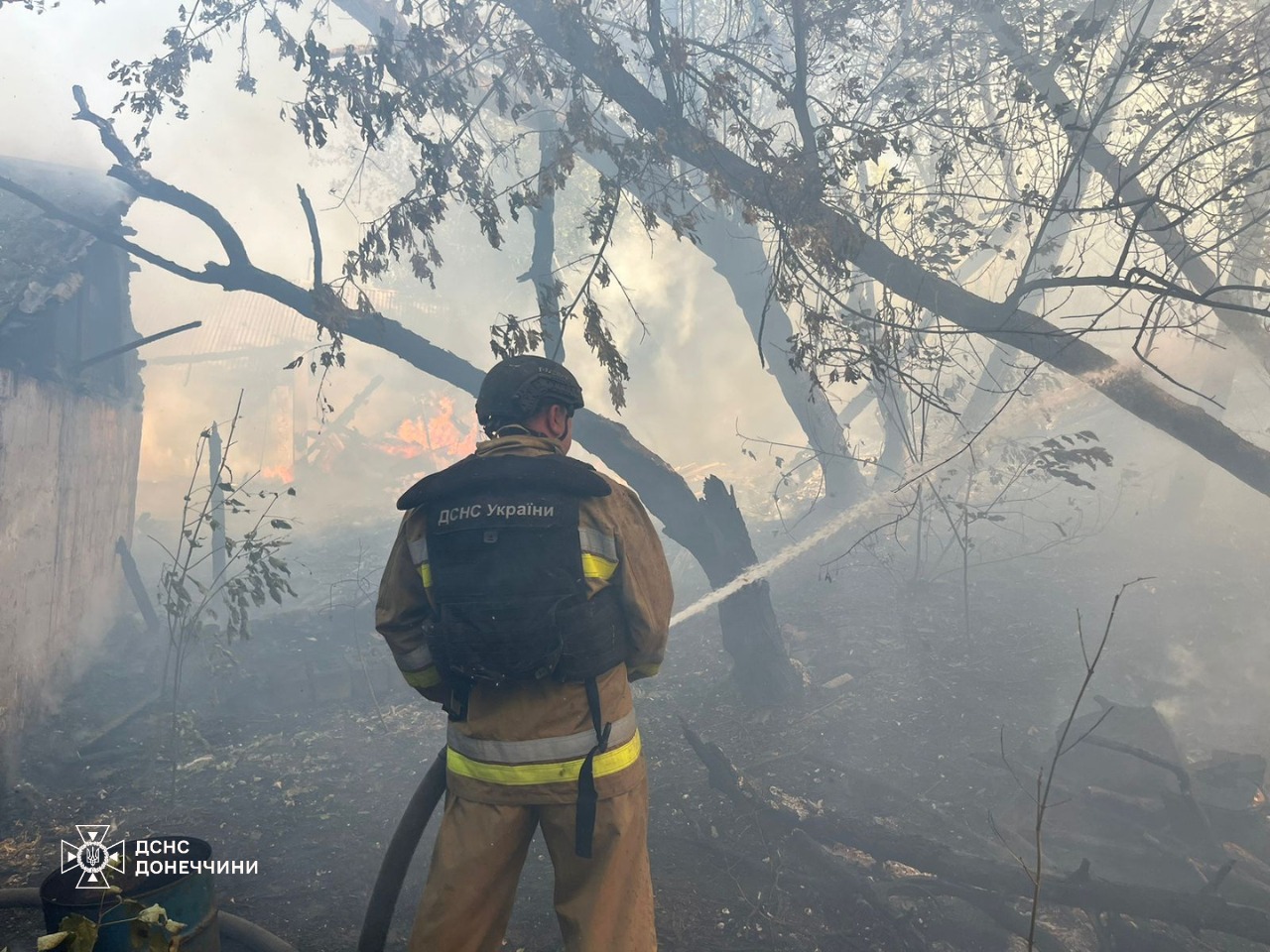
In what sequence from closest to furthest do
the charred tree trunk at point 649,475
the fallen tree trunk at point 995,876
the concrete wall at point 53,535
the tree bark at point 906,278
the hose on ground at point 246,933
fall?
the hose on ground at point 246,933, the fallen tree trunk at point 995,876, the tree bark at point 906,278, the charred tree trunk at point 649,475, the concrete wall at point 53,535

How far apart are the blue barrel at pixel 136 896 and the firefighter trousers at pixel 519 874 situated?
3.66 ft

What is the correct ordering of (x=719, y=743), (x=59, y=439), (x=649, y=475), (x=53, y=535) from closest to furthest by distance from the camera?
(x=719, y=743)
(x=649, y=475)
(x=53, y=535)
(x=59, y=439)

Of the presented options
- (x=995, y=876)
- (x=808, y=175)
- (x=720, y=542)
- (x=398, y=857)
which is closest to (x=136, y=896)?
(x=398, y=857)

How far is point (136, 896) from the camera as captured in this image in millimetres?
2869

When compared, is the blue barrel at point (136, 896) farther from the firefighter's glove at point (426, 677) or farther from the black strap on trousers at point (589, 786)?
the black strap on trousers at point (589, 786)

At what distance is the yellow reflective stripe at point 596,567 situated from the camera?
8.70 ft

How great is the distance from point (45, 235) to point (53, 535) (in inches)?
149

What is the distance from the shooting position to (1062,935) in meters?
4.32

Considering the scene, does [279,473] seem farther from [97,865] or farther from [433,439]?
[97,865]

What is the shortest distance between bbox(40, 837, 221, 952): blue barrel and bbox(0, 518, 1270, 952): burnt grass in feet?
4.22

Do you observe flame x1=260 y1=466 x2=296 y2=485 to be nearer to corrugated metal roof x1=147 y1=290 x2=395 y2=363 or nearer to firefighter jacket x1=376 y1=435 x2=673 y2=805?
corrugated metal roof x1=147 y1=290 x2=395 y2=363

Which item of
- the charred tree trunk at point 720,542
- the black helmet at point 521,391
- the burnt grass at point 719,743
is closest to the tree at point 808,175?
the charred tree trunk at point 720,542

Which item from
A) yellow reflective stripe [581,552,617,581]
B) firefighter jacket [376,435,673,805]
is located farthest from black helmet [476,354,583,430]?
yellow reflective stripe [581,552,617,581]

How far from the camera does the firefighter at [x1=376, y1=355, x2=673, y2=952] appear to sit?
254 centimetres
